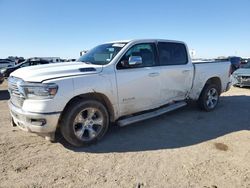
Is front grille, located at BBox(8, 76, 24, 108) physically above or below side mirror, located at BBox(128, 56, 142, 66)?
below

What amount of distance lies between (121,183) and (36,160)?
1551mm

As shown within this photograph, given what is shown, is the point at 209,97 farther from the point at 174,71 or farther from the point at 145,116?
the point at 145,116

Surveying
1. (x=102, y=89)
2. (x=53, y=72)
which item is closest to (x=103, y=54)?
(x=102, y=89)

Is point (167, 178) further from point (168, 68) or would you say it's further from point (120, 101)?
point (168, 68)

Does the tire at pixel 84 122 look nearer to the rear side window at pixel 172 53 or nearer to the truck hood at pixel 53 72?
the truck hood at pixel 53 72

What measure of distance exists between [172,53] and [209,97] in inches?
76.4

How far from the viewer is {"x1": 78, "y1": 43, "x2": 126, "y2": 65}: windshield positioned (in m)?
4.88

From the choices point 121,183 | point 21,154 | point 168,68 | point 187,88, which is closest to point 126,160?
point 121,183

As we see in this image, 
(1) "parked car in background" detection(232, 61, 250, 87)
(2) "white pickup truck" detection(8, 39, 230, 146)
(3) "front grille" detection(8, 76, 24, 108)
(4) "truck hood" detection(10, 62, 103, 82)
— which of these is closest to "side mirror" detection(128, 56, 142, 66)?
(2) "white pickup truck" detection(8, 39, 230, 146)

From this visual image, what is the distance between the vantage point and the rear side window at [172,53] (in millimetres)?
5627

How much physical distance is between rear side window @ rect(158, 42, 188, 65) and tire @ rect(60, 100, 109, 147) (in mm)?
2040

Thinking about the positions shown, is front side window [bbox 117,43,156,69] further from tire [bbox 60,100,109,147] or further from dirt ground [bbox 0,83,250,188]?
dirt ground [bbox 0,83,250,188]

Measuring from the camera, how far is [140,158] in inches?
153

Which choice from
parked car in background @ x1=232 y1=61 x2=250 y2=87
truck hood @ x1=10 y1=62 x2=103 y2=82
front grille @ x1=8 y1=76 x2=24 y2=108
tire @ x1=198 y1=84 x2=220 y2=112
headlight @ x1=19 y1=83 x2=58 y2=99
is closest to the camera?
headlight @ x1=19 y1=83 x2=58 y2=99
